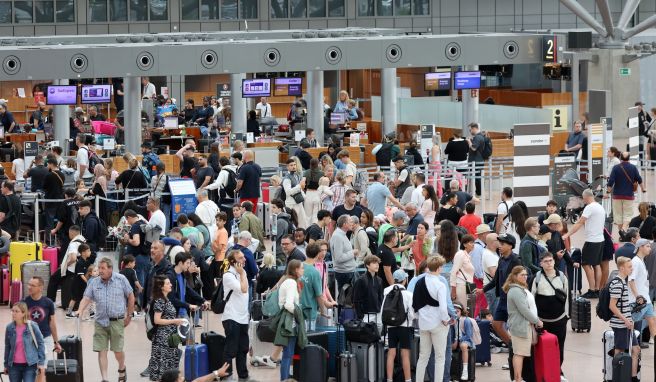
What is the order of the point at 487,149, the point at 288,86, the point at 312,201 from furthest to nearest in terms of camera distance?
the point at 288,86 → the point at 487,149 → the point at 312,201

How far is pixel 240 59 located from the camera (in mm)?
31734

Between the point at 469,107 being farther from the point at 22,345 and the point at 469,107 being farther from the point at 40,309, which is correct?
the point at 22,345

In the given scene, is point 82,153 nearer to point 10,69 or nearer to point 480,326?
point 10,69

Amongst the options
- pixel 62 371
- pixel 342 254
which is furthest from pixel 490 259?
pixel 62 371

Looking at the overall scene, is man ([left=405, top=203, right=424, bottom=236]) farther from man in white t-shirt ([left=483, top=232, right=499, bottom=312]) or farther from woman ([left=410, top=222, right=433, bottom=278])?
man in white t-shirt ([left=483, top=232, right=499, bottom=312])

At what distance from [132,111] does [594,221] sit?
13105 millimetres

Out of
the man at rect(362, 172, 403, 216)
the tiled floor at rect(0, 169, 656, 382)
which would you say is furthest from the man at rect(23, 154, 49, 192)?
the man at rect(362, 172, 403, 216)

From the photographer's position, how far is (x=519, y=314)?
15.6 metres

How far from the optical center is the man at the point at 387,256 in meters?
17.5

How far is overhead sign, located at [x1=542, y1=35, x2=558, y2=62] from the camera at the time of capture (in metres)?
33.9

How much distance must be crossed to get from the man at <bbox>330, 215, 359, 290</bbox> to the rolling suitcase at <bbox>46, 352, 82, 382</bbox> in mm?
3954

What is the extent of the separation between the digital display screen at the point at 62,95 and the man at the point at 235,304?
15144 millimetres

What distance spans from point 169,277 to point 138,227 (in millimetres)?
3445

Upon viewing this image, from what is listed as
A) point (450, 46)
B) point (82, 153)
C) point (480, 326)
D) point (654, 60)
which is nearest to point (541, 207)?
point (480, 326)
